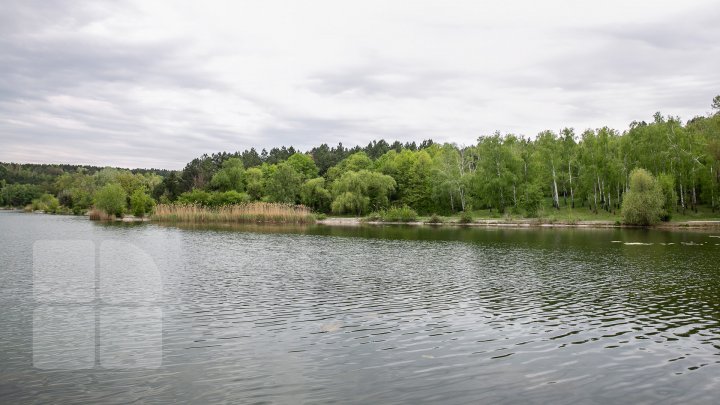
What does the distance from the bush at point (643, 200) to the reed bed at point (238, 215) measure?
55892mm

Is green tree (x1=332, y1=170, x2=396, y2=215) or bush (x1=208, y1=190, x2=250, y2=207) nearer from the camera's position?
green tree (x1=332, y1=170, x2=396, y2=215)

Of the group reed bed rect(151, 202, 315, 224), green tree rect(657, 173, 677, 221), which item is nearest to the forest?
green tree rect(657, 173, 677, 221)

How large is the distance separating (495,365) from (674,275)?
2346cm

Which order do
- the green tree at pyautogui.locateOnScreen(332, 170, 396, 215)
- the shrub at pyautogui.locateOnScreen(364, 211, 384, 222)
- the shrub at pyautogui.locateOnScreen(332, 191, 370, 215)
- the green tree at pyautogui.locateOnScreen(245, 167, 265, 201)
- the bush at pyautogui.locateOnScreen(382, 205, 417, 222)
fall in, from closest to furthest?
the bush at pyautogui.locateOnScreen(382, 205, 417, 222) < the shrub at pyautogui.locateOnScreen(364, 211, 384, 222) < the shrub at pyautogui.locateOnScreen(332, 191, 370, 215) < the green tree at pyautogui.locateOnScreen(332, 170, 396, 215) < the green tree at pyautogui.locateOnScreen(245, 167, 265, 201)

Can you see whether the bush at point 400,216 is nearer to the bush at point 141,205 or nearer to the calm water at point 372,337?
the bush at point 141,205

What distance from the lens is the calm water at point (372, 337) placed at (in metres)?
13.2

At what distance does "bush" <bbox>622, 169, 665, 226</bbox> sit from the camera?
77125 millimetres

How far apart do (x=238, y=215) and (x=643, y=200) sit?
7102 centimetres

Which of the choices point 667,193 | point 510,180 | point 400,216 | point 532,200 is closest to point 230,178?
point 400,216

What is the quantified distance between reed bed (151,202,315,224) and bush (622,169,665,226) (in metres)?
55.9

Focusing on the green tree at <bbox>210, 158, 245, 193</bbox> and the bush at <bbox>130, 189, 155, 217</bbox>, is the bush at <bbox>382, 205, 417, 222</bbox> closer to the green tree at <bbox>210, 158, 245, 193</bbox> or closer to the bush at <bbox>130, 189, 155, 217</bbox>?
the bush at <bbox>130, 189, 155, 217</bbox>

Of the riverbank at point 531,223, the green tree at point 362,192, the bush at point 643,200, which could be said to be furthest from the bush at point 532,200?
the green tree at point 362,192

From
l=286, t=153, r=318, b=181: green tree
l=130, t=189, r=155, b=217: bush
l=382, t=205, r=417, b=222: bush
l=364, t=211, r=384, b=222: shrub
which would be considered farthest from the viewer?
l=286, t=153, r=318, b=181: green tree

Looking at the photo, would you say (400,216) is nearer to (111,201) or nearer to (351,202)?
(351,202)
